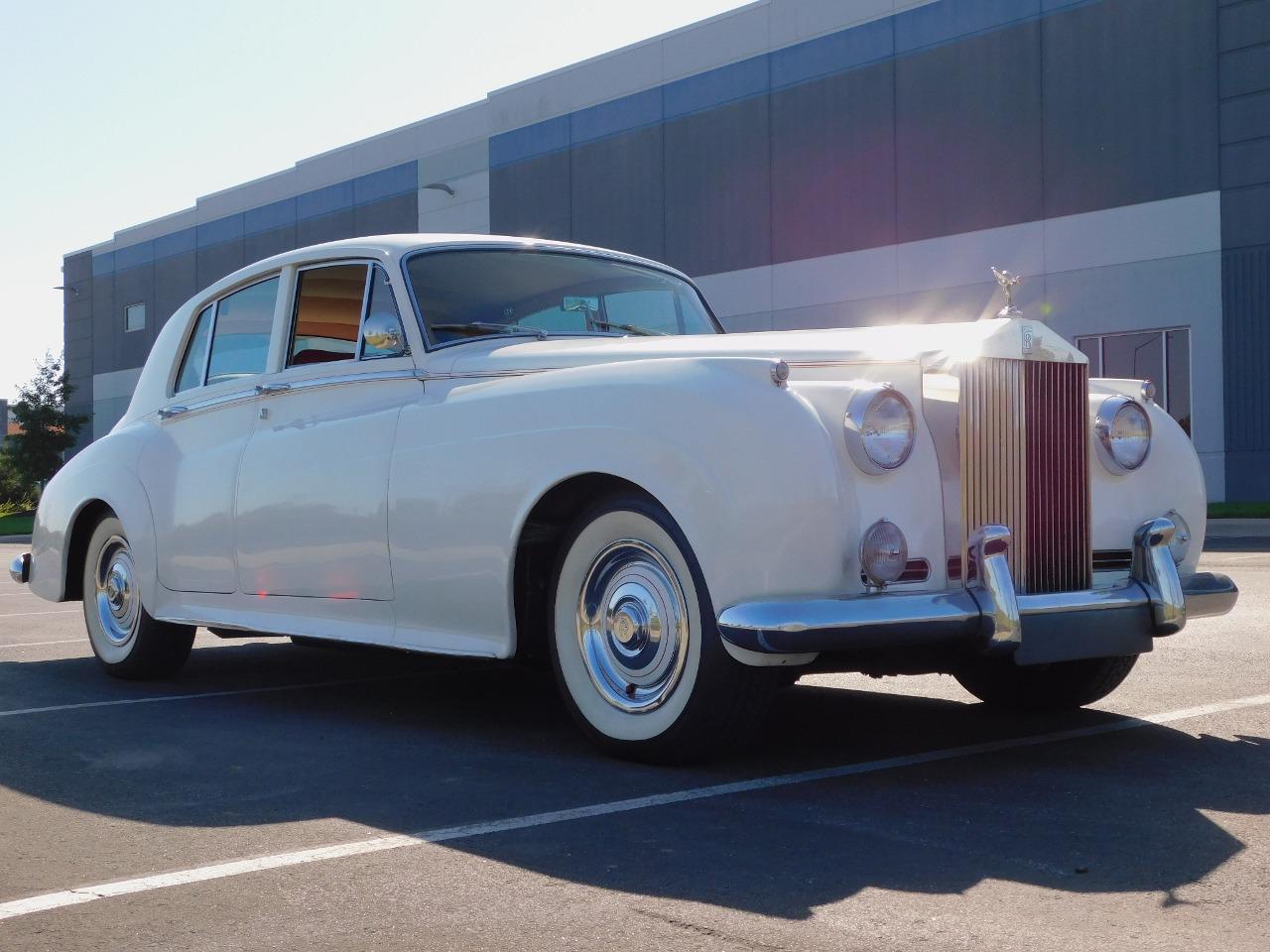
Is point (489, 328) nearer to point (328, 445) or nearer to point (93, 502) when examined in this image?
point (328, 445)

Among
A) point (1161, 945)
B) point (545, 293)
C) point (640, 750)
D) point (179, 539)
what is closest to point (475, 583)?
point (640, 750)

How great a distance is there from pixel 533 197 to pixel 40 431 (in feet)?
72.6

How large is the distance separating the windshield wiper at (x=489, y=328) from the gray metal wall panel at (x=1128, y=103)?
73.3ft

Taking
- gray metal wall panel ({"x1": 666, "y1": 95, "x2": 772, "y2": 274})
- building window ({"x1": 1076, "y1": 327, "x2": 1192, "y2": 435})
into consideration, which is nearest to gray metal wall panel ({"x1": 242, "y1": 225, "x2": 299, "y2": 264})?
gray metal wall panel ({"x1": 666, "y1": 95, "x2": 772, "y2": 274})

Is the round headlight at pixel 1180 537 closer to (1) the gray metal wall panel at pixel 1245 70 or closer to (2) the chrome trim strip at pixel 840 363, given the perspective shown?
(2) the chrome trim strip at pixel 840 363

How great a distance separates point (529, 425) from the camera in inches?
180

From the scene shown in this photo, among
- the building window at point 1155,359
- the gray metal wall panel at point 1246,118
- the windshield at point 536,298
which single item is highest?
the gray metal wall panel at point 1246,118

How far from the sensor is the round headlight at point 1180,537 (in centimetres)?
489

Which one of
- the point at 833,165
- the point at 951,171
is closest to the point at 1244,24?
the point at 951,171

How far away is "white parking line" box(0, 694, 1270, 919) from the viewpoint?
10.1 feet

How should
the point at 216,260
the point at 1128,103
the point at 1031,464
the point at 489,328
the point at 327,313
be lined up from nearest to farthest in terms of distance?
the point at 1031,464 → the point at 489,328 → the point at 327,313 → the point at 1128,103 → the point at 216,260

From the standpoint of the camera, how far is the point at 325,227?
44281mm

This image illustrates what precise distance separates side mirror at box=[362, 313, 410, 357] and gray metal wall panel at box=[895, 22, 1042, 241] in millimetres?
23367

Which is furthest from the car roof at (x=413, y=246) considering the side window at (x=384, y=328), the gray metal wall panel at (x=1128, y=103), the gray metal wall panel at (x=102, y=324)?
the gray metal wall panel at (x=102, y=324)
